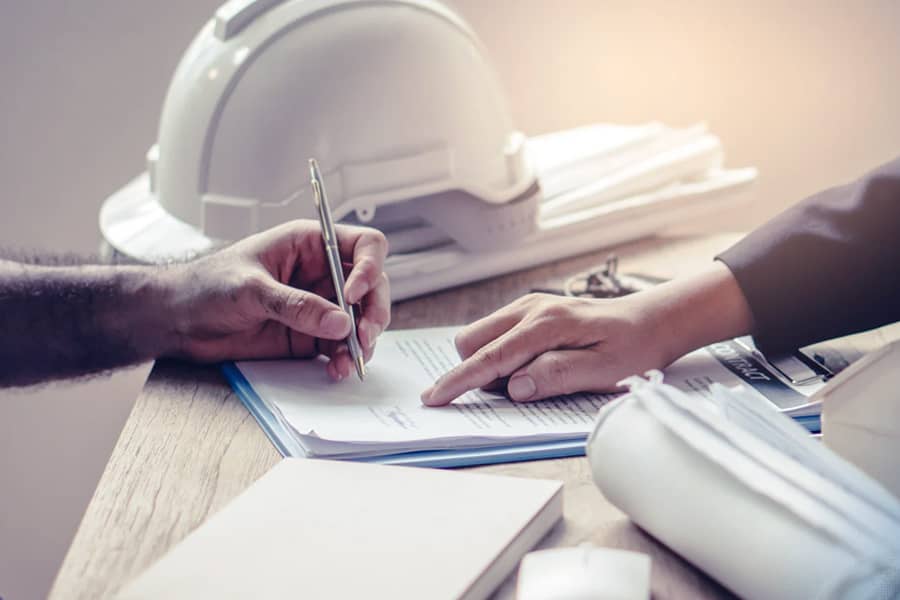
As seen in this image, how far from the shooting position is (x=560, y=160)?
47.9 inches

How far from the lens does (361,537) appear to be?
523 mm

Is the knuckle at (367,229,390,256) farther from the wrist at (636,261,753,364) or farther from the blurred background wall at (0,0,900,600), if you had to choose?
the blurred background wall at (0,0,900,600)

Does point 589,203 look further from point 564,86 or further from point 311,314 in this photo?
point 311,314

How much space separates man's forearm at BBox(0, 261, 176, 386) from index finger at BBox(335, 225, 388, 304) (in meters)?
0.15

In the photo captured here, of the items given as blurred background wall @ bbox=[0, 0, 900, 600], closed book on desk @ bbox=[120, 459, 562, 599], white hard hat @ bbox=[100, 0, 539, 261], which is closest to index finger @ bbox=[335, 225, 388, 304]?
white hard hat @ bbox=[100, 0, 539, 261]

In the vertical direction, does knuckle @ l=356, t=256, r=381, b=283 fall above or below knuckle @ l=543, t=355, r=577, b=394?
above

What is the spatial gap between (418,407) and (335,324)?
9cm

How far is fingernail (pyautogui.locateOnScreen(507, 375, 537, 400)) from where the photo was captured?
72cm

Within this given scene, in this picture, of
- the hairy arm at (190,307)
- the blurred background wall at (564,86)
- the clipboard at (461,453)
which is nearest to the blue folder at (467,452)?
the clipboard at (461,453)

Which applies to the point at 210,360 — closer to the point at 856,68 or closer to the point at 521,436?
the point at 521,436

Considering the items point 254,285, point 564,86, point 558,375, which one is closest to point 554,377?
point 558,375

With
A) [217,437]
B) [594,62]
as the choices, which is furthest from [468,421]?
[594,62]

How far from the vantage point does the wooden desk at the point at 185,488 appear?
515 mm

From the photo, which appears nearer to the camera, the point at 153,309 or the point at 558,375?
the point at 558,375
